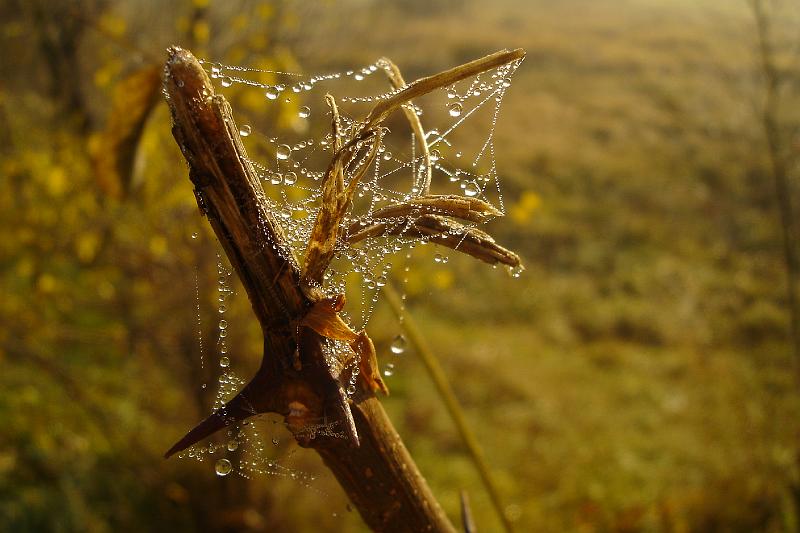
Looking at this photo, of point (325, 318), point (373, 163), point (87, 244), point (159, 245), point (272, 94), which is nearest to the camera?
point (325, 318)

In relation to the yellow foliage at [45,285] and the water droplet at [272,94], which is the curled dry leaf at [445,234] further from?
the yellow foliage at [45,285]

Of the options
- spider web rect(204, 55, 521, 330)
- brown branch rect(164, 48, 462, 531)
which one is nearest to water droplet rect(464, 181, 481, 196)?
spider web rect(204, 55, 521, 330)

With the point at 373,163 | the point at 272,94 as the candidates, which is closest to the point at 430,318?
the point at 373,163

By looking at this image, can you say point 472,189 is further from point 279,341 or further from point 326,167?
point 279,341

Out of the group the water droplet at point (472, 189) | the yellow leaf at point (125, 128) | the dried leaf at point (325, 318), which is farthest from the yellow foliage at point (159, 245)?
the dried leaf at point (325, 318)

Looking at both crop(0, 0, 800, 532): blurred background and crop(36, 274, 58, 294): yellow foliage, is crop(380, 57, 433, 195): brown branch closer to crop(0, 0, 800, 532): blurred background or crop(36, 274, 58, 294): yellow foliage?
crop(0, 0, 800, 532): blurred background

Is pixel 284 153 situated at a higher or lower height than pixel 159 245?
higher
